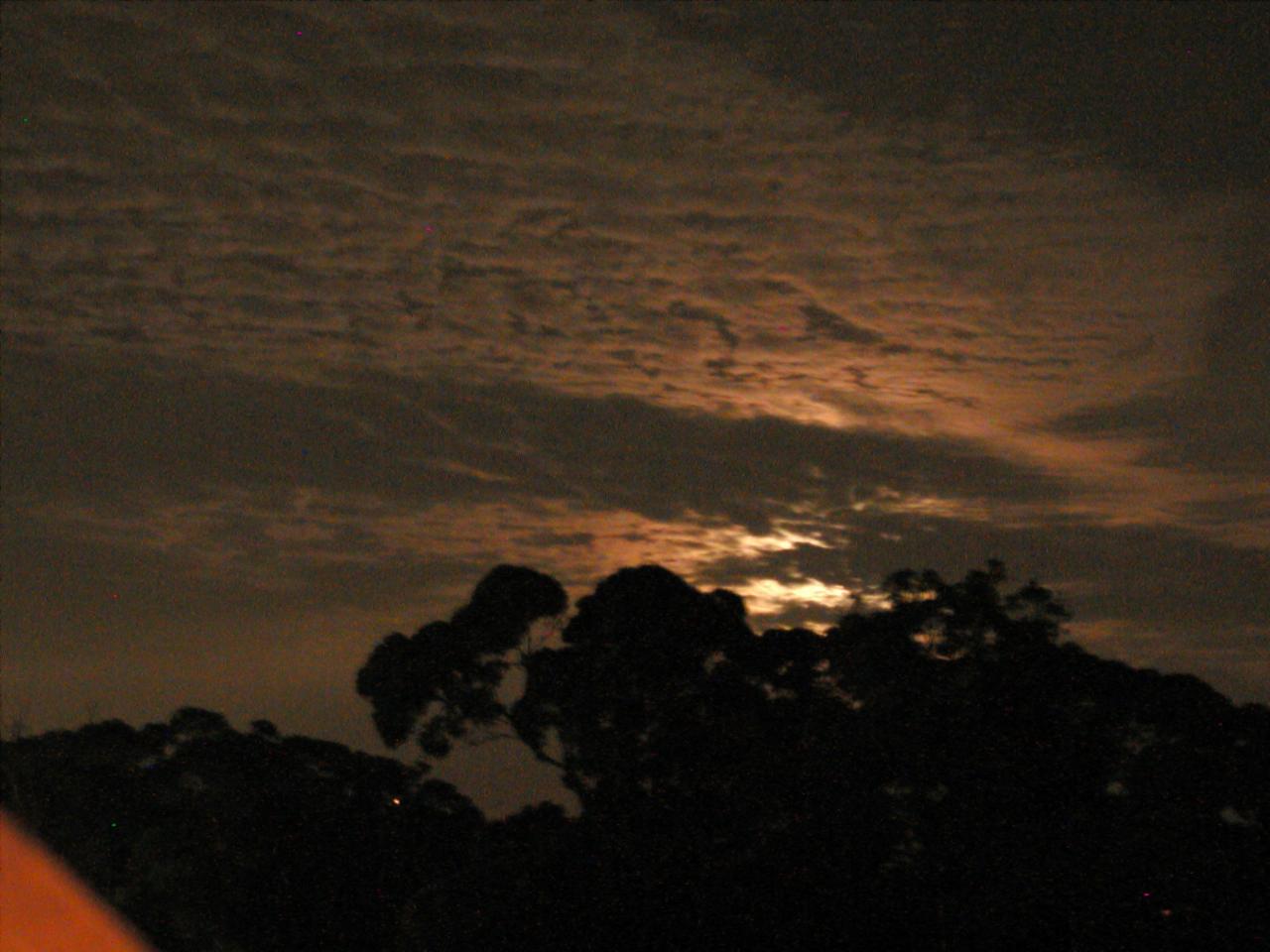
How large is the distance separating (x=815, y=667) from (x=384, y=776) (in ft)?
31.8

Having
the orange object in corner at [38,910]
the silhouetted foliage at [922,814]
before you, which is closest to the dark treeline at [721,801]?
the silhouetted foliage at [922,814]

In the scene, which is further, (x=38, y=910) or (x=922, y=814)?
(x=922, y=814)

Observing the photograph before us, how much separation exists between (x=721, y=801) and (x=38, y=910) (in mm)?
12176

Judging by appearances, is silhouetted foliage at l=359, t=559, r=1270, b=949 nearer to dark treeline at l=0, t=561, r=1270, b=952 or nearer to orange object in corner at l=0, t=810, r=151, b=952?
dark treeline at l=0, t=561, r=1270, b=952

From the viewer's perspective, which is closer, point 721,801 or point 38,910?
point 38,910

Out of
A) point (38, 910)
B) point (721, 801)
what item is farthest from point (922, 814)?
point (38, 910)

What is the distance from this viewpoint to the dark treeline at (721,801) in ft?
63.4

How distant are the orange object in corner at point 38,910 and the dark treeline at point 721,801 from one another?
6.82 meters

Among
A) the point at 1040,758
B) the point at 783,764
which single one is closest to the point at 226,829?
the point at 783,764

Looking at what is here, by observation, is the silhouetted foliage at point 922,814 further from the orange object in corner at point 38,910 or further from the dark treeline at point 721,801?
the orange object in corner at point 38,910

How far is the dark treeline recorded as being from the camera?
63.4 ft

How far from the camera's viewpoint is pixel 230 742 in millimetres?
28609

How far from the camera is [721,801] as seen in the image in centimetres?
2255

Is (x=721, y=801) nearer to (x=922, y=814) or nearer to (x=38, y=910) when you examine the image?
(x=922, y=814)
